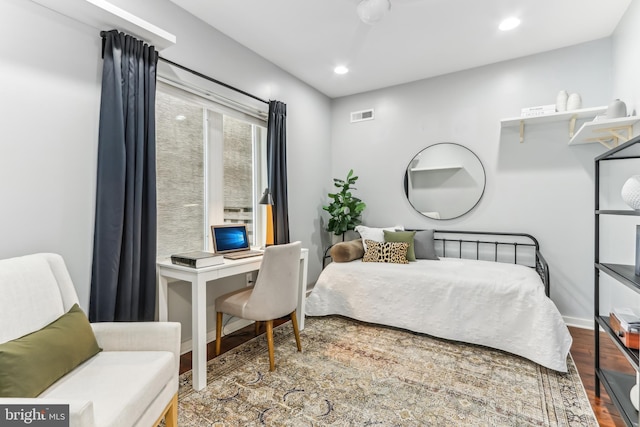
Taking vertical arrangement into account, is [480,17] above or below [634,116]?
above

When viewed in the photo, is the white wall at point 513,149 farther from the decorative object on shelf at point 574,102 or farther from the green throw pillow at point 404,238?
the green throw pillow at point 404,238

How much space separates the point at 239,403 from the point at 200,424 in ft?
0.78

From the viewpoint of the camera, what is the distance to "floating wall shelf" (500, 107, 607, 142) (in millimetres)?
2704

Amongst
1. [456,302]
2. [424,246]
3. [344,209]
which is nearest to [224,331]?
[344,209]

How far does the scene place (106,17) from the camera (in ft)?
5.97

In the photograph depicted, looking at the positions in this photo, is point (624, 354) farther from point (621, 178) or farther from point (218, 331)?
point (218, 331)

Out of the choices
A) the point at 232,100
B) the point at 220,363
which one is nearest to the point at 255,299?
the point at 220,363

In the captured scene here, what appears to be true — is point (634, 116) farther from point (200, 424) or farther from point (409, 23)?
point (200, 424)

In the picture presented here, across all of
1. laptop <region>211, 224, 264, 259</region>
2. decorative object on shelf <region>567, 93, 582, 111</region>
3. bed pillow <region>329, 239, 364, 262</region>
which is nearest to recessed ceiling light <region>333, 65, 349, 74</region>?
bed pillow <region>329, 239, 364, 262</region>

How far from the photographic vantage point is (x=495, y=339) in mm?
2490

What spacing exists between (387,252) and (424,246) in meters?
0.45

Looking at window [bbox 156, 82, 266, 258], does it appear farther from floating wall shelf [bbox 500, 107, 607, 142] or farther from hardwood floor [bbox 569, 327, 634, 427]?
hardwood floor [bbox 569, 327, 634, 427]

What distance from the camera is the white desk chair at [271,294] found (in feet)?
7.24

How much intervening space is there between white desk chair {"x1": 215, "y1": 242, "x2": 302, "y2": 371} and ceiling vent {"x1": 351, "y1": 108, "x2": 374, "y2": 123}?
236cm
